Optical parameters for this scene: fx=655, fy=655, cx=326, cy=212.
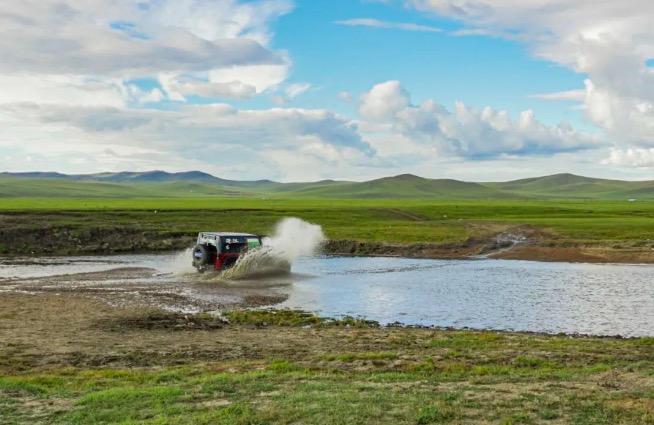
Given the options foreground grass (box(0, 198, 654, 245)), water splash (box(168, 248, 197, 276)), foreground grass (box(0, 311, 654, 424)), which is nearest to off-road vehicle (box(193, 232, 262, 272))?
water splash (box(168, 248, 197, 276))

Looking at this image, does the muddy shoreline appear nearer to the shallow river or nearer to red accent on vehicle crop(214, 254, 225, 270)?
the shallow river

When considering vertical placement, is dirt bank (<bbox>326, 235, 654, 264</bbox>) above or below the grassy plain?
below

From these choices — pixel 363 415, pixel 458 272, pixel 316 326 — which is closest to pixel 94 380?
pixel 363 415

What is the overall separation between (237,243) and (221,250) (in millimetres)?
1426

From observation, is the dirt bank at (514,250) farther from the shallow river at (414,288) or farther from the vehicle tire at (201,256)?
the vehicle tire at (201,256)

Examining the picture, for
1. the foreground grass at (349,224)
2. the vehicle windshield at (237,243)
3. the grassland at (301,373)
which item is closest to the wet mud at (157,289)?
the vehicle windshield at (237,243)

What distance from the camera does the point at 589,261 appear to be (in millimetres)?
65812

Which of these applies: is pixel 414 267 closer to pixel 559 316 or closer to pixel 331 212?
pixel 559 316

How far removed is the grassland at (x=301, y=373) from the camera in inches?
573

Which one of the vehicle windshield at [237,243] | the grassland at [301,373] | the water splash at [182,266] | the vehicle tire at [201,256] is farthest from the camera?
the water splash at [182,266]

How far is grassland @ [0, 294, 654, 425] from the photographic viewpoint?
47.8 ft

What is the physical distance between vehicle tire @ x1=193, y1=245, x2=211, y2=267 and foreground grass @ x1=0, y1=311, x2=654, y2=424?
27.9 m

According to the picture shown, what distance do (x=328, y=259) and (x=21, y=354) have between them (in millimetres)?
46664

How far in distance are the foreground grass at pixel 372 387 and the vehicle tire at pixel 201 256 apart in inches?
1099
